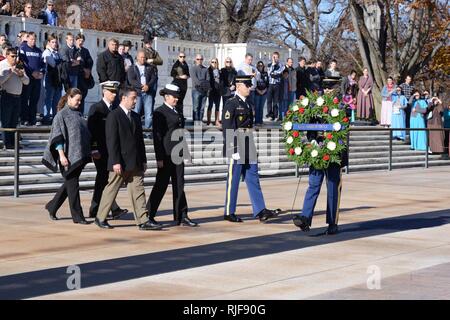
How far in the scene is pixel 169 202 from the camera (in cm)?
1658

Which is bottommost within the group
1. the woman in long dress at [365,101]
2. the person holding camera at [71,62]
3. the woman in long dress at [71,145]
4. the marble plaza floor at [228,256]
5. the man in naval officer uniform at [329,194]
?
the marble plaza floor at [228,256]

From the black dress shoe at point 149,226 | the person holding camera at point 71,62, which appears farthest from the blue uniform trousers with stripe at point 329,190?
the person holding camera at point 71,62

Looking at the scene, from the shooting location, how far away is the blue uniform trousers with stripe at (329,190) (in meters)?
13.1

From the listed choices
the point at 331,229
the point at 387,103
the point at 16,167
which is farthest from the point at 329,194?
the point at 387,103

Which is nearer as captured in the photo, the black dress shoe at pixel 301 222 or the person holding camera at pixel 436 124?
the black dress shoe at pixel 301 222

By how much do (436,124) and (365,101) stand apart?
3.75 metres

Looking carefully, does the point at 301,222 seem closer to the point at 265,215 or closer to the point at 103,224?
the point at 265,215

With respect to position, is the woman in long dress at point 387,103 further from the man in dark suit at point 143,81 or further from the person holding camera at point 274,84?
the man in dark suit at point 143,81

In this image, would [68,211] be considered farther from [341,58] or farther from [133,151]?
[341,58]

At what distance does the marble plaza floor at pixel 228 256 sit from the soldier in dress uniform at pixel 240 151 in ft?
0.84

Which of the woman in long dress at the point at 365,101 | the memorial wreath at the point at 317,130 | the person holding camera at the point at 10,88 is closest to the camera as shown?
the memorial wreath at the point at 317,130

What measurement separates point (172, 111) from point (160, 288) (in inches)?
185

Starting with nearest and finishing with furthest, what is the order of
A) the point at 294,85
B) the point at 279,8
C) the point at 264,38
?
the point at 294,85, the point at 279,8, the point at 264,38

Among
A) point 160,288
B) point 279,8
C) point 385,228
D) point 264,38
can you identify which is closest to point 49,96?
point 385,228
